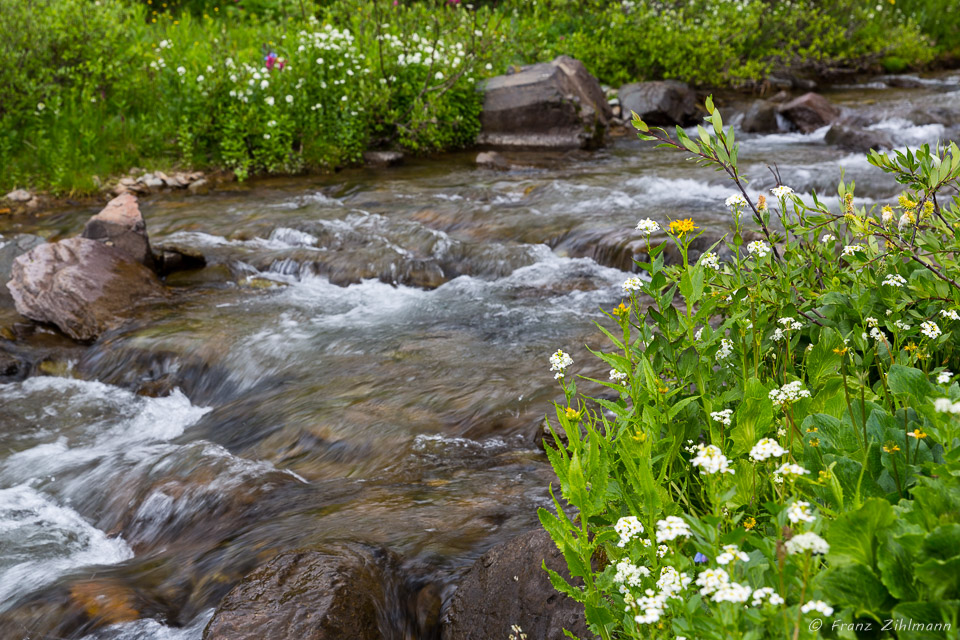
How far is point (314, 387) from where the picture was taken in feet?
16.8

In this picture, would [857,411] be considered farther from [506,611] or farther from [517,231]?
[517,231]

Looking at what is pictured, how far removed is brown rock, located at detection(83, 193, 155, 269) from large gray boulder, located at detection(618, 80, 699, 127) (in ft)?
28.8

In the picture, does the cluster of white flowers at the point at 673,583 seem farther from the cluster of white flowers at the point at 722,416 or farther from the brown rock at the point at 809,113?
the brown rock at the point at 809,113

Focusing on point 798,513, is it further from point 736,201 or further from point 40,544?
point 40,544

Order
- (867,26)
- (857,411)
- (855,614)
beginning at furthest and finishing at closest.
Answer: (867,26) < (857,411) < (855,614)

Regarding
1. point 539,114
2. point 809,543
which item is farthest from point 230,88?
point 809,543

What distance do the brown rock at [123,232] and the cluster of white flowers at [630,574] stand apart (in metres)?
6.47

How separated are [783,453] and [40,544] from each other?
3.58 meters

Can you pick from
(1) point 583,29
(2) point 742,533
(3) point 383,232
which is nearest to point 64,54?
(3) point 383,232

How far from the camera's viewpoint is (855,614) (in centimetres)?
139

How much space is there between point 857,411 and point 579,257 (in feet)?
17.5

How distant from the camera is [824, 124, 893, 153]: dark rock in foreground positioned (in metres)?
10.9

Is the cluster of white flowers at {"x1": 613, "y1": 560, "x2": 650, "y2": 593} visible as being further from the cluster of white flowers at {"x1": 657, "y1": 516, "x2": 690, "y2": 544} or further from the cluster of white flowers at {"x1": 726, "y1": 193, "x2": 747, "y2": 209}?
the cluster of white flowers at {"x1": 726, "y1": 193, "x2": 747, "y2": 209}

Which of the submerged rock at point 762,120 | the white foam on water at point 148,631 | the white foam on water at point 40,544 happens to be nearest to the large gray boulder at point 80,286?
the white foam on water at point 40,544
